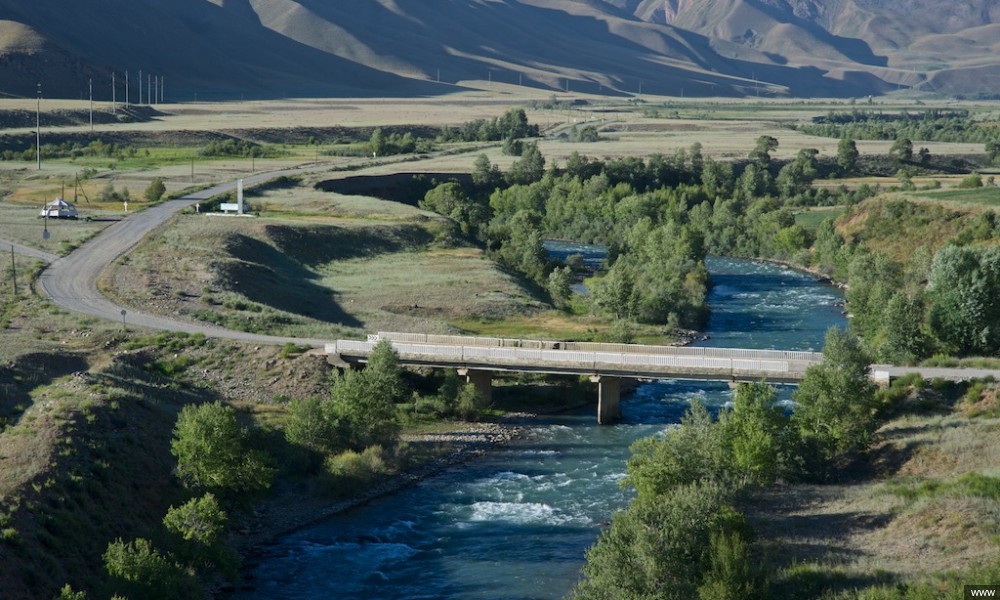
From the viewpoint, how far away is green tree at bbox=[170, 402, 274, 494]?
152 feet

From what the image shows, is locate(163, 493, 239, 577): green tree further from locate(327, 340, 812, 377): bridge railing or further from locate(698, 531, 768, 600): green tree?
locate(327, 340, 812, 377): bridge railing

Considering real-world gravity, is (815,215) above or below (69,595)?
above

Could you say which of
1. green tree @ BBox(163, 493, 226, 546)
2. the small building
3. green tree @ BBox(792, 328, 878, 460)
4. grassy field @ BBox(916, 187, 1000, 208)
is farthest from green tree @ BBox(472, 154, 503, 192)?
green tree @ BBox(163, 493, 226, 546)

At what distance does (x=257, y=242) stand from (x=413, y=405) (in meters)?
39.7

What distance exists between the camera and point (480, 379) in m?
62.5

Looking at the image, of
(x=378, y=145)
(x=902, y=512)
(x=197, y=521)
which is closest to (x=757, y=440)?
(x=902, y=512)

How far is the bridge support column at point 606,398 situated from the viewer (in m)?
60.2

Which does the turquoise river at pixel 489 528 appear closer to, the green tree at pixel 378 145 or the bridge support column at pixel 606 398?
the bridge support column at pixel 606 398

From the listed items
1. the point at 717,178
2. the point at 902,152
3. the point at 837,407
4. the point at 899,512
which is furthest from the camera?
the point at 902,152

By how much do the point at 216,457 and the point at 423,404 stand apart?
16.2 m

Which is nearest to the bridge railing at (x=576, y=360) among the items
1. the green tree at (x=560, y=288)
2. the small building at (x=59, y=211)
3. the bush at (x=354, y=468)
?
the bush at (x=354, y=468)

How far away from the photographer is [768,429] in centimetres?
4828

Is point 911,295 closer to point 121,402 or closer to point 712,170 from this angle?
point 121,402

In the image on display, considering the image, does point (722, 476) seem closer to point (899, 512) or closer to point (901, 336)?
point (899, 512)
